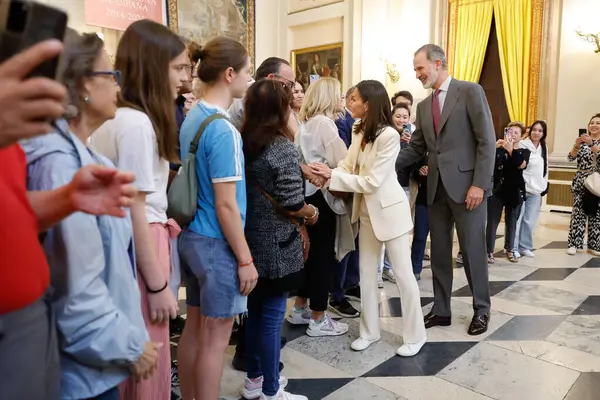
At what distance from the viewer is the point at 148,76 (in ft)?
5.22

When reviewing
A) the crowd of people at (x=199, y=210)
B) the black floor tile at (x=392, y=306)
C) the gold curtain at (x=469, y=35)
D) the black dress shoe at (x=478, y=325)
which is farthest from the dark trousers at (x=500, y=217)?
the gold curtain at (x=469, y=35)

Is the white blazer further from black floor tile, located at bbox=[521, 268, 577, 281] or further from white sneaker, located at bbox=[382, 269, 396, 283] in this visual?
black floor tile, located at bbox=[521, 268, 577, 281]

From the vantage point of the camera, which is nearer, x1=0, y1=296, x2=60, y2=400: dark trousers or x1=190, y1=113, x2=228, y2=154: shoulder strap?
x1=0, y1=296, x2=60, y2=400: dark trousers

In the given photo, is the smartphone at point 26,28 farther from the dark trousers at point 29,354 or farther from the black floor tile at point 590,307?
the black floor tile at point 590,307

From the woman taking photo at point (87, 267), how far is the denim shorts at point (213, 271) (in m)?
0.70

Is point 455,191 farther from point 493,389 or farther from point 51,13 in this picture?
point 51,13

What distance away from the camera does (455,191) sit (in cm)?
328

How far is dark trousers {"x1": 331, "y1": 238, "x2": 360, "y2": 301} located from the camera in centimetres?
365

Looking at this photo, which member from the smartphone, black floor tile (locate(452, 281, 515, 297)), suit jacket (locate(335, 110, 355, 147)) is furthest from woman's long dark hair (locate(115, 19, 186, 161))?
black floor tile (locate(452, 281, 515, 297))

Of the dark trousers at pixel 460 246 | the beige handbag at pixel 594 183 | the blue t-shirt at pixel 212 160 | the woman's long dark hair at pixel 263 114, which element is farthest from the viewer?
the beige handbag at pixel 594 183

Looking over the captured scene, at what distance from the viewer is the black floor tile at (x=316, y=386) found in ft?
8.27

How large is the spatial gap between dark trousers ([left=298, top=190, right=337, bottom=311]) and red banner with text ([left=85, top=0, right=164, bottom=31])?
719 centimetres

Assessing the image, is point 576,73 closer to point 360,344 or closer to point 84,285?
point 360,344

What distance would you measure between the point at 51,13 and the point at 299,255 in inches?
68.2
